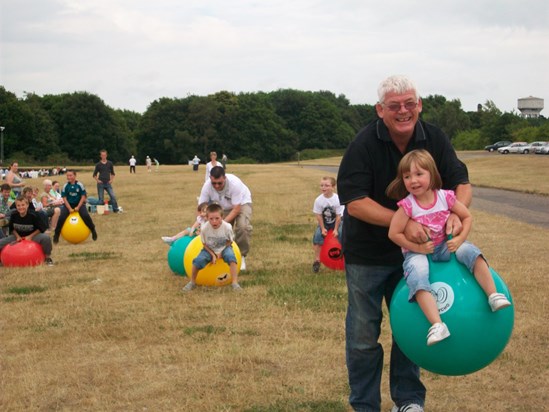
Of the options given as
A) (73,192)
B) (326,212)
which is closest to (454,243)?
(326,212)

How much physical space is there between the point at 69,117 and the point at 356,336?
114076 mm

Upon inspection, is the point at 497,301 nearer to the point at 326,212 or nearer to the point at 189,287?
the point at 189,287

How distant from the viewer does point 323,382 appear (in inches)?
246

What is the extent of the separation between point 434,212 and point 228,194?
7.22m

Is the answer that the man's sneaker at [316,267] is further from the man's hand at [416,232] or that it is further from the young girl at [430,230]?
the man's hand at [416,232]

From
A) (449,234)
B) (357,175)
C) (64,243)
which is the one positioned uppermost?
(357,175)

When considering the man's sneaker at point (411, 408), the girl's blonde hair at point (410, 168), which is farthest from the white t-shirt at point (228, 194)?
the girl's blonde hair at point (410, 168)

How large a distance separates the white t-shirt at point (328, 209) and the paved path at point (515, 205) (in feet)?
27.6

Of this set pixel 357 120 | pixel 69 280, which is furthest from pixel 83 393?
pixel 357 120

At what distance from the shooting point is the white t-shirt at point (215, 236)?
10.6m

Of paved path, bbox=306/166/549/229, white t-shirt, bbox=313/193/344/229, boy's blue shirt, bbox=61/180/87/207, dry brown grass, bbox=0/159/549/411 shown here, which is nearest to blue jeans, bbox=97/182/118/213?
boy's blue shirt, bbox=61/180/87/207

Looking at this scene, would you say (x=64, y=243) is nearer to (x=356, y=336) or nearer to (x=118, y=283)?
(x=118, y=283)

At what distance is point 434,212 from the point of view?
15.3 feet

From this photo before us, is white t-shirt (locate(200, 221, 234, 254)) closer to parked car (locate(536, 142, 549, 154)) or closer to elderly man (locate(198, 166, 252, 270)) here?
elderly man (locate(198, 166, 252, 270))
